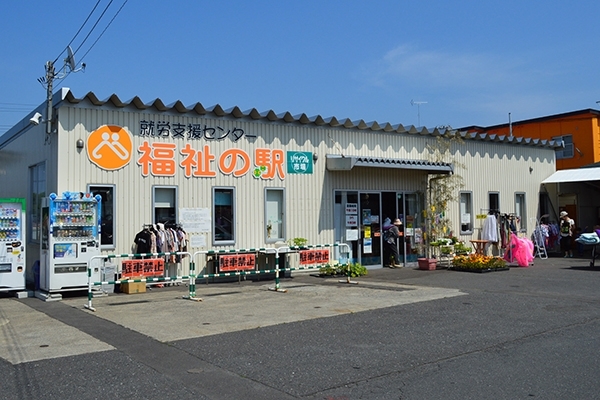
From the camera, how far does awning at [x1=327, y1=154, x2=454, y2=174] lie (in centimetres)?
1823

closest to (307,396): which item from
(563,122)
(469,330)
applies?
(469,330)

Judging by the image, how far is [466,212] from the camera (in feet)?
74.0

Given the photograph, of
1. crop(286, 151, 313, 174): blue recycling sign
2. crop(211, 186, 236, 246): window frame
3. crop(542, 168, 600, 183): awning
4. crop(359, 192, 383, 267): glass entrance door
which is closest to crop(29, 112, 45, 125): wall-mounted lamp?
crop(211, 186, 236, 246): window frame

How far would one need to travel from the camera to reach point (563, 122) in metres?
31.7

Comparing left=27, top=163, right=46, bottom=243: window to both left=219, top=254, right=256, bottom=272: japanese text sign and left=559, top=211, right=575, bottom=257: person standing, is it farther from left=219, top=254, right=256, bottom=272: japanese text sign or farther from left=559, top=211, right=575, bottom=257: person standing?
left=559, top=211, right=575, bottom=257: person standing

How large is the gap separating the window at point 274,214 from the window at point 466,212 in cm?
783

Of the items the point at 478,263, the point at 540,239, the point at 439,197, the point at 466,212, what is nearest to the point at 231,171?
the point at 478,263

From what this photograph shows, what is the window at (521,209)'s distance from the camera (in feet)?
80.3

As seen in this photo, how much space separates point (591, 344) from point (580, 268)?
1192cm

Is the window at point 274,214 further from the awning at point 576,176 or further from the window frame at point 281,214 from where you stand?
the awning at point 576,176

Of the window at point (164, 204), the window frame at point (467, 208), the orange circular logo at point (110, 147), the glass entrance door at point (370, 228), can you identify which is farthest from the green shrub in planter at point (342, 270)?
the window frame at point (467, 208)

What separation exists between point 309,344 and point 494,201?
56.3 ft

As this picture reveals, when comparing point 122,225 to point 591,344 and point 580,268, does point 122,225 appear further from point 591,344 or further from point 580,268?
point 580,268

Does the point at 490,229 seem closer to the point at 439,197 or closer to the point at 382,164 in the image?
the point at 439,197
